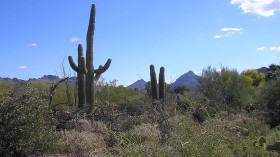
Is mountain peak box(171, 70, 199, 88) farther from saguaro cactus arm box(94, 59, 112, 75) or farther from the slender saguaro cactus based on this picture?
the slender saguaro cactus

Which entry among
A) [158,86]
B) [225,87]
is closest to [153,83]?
[158,86]

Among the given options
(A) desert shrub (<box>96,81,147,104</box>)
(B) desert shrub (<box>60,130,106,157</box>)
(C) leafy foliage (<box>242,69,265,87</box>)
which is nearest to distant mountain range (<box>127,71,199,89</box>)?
(A) desert shrub (<box>96,81,147,104</box>)

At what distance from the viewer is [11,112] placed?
38.2 feet

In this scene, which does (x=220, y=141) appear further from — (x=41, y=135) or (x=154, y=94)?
(x=154, y=94)

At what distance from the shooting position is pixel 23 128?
37.8 ft

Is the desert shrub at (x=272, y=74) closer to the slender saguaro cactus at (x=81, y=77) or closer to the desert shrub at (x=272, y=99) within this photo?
the desert shrub at (x=272, y=99)

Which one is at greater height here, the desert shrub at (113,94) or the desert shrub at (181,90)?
the desert shrub at (181,90)

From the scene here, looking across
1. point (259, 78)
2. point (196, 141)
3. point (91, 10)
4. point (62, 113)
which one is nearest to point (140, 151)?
point (196, 141)

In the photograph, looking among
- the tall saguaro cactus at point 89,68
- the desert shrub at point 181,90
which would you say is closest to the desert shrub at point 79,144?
the tall saguaro cactus at point 89,68

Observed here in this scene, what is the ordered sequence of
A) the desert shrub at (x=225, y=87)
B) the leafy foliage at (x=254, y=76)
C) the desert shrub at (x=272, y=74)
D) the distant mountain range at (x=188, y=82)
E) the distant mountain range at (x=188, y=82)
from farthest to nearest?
the leafy foliage at (x=254, y=76)
the distant mountain range at (x=188, y=82)
the distant mountain range at (x=188, y=82)
the desert shrub at (x=225, y=87)
the desert shrub at (x=272, y=74)

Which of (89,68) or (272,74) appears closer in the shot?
(89,68)

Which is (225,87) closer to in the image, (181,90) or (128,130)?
(181,90)

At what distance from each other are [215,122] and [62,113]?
820cm

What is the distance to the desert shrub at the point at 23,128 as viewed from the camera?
11414 mm
